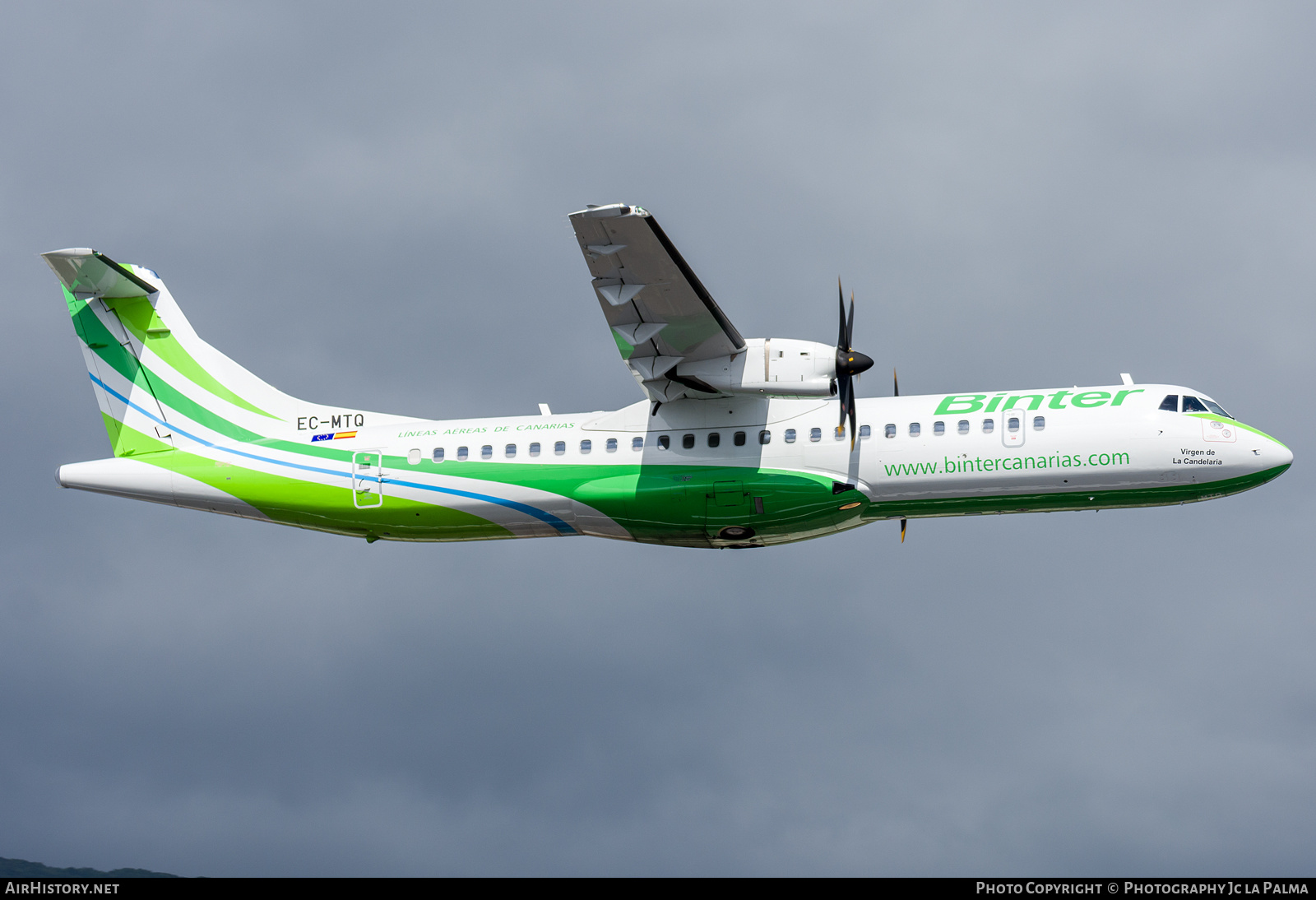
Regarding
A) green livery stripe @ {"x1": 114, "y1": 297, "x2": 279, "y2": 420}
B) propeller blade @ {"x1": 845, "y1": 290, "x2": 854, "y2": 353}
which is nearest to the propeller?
propeller blade @ {"x1": 845, "y1": 290, "x2": 854, "y2": 353}

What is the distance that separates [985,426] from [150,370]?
1887cm

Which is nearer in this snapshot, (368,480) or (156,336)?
(368,480)

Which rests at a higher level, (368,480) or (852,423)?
(852,423)

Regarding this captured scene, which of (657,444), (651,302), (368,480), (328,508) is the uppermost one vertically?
(651,302)

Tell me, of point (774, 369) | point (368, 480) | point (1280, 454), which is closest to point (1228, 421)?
point (1280, 454)

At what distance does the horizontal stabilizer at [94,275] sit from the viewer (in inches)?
1195

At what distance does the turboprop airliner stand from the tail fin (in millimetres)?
50

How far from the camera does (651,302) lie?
2653 centimetres

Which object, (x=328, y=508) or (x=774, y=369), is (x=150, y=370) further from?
(x=774, y=369)

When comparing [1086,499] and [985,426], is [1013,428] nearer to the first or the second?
[985,426]

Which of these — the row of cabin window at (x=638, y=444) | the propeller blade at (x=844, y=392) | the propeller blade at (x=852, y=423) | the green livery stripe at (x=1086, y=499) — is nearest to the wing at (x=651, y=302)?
the row of cabin window at (x=638, y=444)

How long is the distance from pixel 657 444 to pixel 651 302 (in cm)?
338

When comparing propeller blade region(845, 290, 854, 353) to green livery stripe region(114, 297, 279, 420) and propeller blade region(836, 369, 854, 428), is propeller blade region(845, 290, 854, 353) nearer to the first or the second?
propeller blade region(836, 369, 854, 428)

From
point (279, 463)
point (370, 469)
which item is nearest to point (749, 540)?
point (370, 469)
